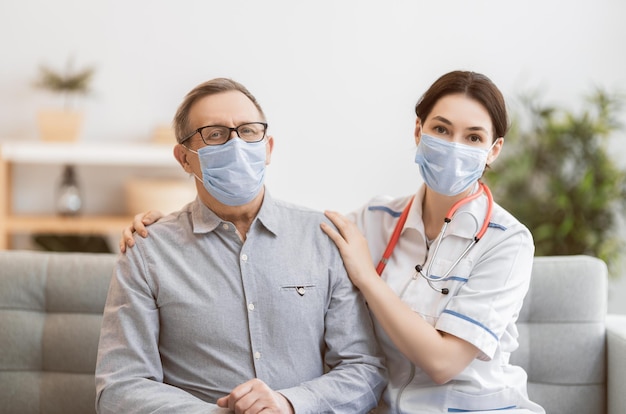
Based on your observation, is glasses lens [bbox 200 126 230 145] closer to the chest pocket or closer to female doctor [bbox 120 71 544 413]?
female doctor [bbox 120 71 544 413]

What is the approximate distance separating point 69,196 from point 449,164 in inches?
115

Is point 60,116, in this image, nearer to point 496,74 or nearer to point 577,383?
point 496,74

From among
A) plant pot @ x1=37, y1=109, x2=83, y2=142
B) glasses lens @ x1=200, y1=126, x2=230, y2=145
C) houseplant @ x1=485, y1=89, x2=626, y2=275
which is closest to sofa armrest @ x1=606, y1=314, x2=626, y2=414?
glasses lens @ x1=200, y1=126, x2=230, y2=145

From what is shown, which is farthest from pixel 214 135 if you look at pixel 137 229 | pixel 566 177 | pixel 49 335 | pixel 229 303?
pixel 566 177

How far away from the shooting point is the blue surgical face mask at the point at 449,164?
2041 millimetres

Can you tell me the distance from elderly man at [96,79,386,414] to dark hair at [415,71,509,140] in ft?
1.57

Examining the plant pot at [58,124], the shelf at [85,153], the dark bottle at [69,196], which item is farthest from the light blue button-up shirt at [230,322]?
the dark bottle at [69,196]

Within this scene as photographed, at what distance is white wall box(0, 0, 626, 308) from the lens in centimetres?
446

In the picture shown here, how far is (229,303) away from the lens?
2016 mm

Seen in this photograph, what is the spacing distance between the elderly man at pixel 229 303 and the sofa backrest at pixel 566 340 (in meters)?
0.56

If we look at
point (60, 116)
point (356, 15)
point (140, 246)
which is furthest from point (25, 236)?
point (140, 246)

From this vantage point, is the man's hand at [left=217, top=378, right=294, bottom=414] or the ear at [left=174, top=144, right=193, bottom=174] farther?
the ear at [left=174, top=144, right=193, bottom=174]

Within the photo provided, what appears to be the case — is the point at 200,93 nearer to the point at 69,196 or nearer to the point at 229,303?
the point at 229,303

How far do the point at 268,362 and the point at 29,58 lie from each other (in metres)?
3.07
